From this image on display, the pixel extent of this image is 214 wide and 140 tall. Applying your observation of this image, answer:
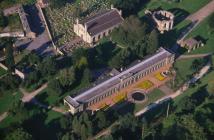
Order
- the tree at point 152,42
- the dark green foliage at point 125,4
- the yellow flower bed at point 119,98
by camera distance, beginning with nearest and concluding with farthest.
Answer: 1. the yellow flower bed at point 119,98
2. the tree at point 152,42
3. the dark green foliage at point 125,4

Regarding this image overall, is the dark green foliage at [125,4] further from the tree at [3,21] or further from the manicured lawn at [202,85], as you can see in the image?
the manicured lawn at [202,85]

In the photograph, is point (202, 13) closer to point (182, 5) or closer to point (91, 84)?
point (182, 5)

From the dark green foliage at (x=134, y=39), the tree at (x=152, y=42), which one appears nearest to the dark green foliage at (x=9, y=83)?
the dark green foliage at (x=134, y=39)

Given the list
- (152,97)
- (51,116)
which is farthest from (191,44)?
(51,116)

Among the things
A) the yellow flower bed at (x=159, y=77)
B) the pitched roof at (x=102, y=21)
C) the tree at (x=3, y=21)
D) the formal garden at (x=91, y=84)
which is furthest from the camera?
the tree at (x=3, y=21)

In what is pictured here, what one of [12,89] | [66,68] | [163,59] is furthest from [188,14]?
[12,89]

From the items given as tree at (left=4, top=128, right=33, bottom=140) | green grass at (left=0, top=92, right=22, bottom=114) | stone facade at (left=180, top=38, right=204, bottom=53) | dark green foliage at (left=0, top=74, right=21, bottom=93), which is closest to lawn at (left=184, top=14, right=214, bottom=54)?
stone facade at (left=180, top=38, right=204, bottom=53)

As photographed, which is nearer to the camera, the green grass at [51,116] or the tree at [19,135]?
the tree at [19,135]
